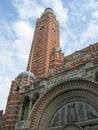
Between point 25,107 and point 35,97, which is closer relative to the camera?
point 35,97

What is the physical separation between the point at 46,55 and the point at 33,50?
3.94 m

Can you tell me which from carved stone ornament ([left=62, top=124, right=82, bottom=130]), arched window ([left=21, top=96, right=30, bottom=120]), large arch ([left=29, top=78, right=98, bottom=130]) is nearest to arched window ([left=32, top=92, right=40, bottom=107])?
arched window ([left=21, top=96, right=30, bottom=120])

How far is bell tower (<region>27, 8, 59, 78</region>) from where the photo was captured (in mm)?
27758

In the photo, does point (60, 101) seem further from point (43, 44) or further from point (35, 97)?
point (43, 44)

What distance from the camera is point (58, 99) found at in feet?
56.0

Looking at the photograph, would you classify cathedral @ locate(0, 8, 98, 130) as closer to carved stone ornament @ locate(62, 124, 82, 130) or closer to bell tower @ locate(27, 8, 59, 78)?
carved stone ornament @ locate(62, 124, 82, 130)

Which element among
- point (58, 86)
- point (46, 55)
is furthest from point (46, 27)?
point (58, 86)

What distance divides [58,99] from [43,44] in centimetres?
1556

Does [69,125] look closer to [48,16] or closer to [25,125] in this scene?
[25,125]

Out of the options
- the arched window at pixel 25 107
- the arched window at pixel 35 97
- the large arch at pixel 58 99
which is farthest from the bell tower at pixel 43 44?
the large arch at pixel 58 99

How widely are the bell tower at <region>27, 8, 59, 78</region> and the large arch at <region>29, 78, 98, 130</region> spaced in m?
8.67

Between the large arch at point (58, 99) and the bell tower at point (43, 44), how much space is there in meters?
8.67

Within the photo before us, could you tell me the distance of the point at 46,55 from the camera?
28641 millimetres

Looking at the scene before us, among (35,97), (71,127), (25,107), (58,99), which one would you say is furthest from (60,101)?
(25,107)
